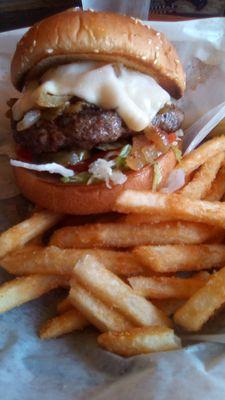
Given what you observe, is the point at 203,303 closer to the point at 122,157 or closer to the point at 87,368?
the point at 87,368

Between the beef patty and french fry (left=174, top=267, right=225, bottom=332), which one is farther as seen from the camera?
the beef patty

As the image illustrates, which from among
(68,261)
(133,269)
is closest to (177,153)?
(133,269)

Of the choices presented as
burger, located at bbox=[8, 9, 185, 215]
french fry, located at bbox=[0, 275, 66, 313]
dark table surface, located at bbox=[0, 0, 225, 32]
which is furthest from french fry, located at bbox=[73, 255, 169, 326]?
dark table surface, located at bbox=[0, 0, 225, 32]

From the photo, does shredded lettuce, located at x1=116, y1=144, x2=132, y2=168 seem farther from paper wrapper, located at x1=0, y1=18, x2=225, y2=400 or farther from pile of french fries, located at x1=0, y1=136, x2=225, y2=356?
paper wrapper, located at x1=0, y1=18, x2=225, y2=400

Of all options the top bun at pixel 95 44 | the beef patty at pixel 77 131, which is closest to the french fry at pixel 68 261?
the beef patty at pixel 77 131

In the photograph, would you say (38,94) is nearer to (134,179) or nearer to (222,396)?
(134,179)

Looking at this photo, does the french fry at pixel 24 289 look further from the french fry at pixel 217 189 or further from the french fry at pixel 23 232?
the french fry at pixel 217 189

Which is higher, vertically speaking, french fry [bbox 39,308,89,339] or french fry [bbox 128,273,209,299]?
french fry [bbox 128,273,209,299]
